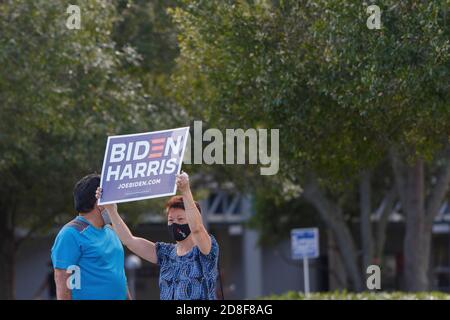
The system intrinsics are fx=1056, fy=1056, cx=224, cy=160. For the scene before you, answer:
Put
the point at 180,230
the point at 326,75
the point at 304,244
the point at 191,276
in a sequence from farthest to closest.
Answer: the point at 304,244, the point at 326,75, the point at 180,230, the point at 191,276

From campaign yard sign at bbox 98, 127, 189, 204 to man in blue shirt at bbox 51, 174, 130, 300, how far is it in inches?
7.1

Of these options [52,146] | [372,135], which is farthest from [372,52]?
[52,146]

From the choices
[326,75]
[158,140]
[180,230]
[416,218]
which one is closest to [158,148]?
[158,140]

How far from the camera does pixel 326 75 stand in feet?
35.2

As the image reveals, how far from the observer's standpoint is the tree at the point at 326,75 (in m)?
9.65

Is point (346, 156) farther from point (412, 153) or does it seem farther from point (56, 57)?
point (56, 57)

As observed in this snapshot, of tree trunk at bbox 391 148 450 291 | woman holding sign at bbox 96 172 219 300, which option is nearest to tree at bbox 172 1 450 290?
woman holding sign at bbox 96 172 219 300

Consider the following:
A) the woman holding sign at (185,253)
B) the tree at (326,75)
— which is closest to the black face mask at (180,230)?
the woman holding sign at (185,253)

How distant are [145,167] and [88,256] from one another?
2.22 ft

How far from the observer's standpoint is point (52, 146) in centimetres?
1772

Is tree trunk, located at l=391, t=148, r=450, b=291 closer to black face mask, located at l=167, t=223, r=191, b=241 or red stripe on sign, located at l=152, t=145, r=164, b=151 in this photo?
black face mask, located at l=167, t=223, r=191, b=241

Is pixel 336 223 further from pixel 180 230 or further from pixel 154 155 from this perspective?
pixel 154 155

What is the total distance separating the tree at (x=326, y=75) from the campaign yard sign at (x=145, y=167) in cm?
339

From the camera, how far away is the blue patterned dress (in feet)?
22.5
